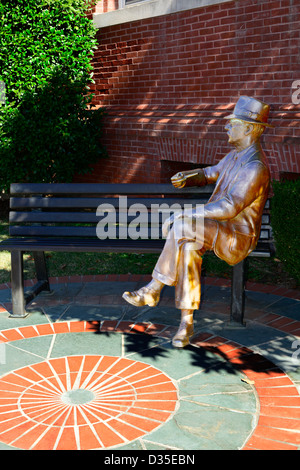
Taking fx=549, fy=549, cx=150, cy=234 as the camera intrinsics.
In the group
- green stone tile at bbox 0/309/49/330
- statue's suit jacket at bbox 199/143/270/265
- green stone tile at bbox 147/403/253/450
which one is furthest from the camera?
green stone tile at bbox 0/309/49/330

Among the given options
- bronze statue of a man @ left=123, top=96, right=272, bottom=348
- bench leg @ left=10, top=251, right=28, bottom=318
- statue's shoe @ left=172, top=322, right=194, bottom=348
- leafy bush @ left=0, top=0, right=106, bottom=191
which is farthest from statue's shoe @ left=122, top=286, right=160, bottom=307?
leafy bush @ left=0, top=0, right=106, bottom=191

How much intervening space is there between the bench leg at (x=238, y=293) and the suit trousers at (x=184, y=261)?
51 centimetres

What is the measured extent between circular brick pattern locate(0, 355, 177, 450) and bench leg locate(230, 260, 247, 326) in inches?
40.5

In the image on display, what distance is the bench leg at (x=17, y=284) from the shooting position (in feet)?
15.9

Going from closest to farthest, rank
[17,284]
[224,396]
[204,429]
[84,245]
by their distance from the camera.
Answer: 1. [204,429]
2. [224,396]
3. [84,245]
4. [17,284]

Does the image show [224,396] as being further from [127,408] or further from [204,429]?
[127,408]

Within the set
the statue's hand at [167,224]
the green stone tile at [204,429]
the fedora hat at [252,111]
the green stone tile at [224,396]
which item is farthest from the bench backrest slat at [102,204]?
the green stone tile at [204,429]

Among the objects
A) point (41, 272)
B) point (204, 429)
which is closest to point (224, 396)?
point (204, 429)

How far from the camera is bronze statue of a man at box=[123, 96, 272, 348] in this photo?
404 centimetres

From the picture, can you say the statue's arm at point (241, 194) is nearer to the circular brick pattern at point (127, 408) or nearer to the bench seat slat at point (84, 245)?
the bench seat slat at point (84, 245)

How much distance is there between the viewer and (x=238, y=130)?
414 centimetres

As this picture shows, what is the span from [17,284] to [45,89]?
14.1 ft

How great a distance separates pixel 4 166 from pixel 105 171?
1712mm

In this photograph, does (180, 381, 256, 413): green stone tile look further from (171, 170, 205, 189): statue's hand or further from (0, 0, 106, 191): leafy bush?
(0, 0, 106, 191): leafy bush
